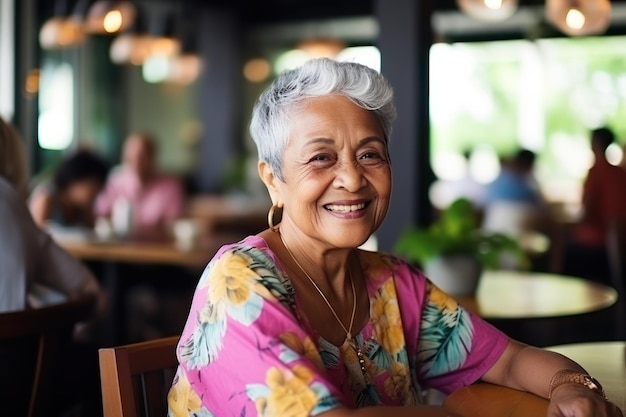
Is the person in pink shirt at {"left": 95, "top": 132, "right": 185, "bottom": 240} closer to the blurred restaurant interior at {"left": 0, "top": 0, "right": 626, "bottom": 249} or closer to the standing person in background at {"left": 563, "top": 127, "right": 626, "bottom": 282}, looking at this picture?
the blurred restaurant interior at {"left": 0, "top": 0, "right": 626, "bottom": 249}

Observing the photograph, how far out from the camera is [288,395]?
147cm

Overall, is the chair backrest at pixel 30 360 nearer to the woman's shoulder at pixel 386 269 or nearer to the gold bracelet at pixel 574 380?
the woman's shoulder at pixel 386 269

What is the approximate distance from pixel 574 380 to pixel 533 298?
1.52 metres

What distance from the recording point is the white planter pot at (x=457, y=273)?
3215 mm

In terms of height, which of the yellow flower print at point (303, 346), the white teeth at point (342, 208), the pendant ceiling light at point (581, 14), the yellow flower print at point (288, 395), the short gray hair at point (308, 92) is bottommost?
the yellow flower print at point (288, 395)

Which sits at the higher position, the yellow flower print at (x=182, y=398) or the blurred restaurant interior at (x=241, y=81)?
Result: the blurred restaurant interior at (x=241, y=81)

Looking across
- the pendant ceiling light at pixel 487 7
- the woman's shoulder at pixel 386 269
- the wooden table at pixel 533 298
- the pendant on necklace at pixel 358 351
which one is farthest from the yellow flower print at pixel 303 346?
the pendant ceiling light at pixel 487 7

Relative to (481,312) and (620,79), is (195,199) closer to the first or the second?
(620,79)

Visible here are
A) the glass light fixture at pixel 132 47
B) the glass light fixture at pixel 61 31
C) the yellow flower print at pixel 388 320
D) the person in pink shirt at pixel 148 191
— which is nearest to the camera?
the yellow flower print at pixel 388 320

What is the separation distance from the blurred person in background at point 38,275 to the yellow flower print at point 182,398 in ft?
3.17

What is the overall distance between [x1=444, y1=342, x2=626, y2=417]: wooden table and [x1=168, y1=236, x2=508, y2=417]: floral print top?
9 cm

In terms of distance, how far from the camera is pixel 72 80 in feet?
34.5

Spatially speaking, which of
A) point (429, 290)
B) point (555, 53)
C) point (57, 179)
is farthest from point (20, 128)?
point (555, 53)

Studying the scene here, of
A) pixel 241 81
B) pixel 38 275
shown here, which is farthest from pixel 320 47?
pixel 38 275
